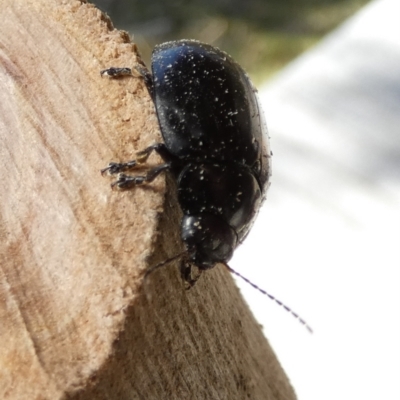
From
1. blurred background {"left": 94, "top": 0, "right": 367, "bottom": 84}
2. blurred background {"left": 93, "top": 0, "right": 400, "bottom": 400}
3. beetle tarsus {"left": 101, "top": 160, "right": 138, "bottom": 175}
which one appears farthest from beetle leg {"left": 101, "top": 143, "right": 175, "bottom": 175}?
blurred background {"left": 94, "top": 0, "right": 367, "bottom": 84}

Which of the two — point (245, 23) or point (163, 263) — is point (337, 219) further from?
point (245, 23)

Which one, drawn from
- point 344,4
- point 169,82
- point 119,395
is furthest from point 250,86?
point 344,4

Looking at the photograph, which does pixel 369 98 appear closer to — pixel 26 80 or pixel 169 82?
pixel 169 82

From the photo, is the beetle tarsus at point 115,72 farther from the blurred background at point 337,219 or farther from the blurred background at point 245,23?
the blurred background at point 245,23

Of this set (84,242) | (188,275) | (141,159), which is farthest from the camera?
(188,275)

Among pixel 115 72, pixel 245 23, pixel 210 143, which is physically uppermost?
pixel 115 72

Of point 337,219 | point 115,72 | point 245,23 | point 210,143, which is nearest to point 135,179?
point 115,72

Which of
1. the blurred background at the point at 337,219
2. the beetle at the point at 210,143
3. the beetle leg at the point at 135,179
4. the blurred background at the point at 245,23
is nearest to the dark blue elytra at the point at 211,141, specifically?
the beetle at the point at 210,143
